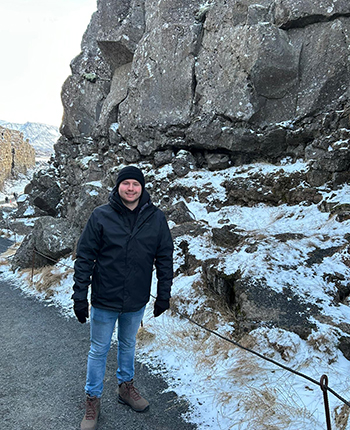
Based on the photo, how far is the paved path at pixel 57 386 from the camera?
10.6ft

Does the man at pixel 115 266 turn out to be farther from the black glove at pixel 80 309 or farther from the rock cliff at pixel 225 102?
the rock cliff at pixel 225 102

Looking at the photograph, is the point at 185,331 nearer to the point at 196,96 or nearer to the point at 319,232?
the point at 319,232

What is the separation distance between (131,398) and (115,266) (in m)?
1.55

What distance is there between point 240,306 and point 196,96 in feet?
33.9

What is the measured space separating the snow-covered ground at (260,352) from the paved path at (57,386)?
0.31m

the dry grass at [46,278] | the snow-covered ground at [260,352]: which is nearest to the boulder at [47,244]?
the dry grass at [46,278]

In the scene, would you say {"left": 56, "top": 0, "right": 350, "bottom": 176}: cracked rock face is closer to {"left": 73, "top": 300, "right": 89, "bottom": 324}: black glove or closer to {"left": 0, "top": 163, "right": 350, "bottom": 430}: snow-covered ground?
{"left": 0, "top": 163, "right": 350, "bottom": 430}: snow-covered ground

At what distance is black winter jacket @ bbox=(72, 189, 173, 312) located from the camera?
299cm

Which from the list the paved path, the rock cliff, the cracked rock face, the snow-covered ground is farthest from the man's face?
the cracked rock face

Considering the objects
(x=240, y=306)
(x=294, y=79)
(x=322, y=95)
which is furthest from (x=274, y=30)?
(x=240, y=306)

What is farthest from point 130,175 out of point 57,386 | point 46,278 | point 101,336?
point 46,278

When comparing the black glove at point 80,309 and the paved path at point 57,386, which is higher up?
the black glove at point 80,309

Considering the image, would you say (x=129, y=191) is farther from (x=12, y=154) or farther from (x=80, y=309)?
(x=12, y=154)

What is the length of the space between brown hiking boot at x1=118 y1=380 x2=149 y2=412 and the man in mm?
324
